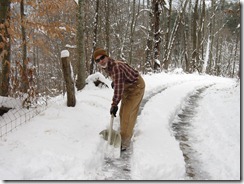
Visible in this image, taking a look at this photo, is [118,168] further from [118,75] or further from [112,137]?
[118,75]

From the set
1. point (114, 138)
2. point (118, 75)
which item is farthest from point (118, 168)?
point (118, 75)

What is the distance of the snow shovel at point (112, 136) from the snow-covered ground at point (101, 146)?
7.2 inches

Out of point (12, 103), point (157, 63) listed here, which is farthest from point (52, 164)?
point (157, 63)

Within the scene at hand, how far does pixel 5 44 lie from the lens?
8344 millimetres

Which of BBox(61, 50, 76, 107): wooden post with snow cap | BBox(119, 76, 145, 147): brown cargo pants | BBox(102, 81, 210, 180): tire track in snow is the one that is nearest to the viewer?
BBox(102, 81, 210, 180): tire track in snow

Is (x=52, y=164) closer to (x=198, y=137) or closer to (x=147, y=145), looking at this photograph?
(x=147, y=145)

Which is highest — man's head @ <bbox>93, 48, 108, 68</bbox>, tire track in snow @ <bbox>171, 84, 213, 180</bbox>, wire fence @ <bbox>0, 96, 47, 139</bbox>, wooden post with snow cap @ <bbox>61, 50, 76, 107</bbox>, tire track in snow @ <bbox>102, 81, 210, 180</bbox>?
man's head @ <bbox>93, 48, 108, 68</bbox>

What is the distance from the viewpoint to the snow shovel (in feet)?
20.3

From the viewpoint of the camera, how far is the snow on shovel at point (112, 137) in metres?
6.17

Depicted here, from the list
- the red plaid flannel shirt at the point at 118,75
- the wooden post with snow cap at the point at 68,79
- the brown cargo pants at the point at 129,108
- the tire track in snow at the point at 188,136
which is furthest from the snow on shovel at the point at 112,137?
the wooden post with snow cap at the point at 68,79

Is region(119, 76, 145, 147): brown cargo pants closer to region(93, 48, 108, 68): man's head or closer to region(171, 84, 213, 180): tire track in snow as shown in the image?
region(93, 48, 108, 68): man's head

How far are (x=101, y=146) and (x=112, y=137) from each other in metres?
0.33

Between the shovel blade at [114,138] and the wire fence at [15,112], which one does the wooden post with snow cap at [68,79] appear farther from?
the shovel blade at [114,138]

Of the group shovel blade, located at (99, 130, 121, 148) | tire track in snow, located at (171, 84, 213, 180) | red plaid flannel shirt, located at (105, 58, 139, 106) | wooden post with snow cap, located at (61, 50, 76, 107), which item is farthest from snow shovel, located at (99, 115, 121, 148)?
wooden post with snow cap, located at (61, 50, 76, 107)
